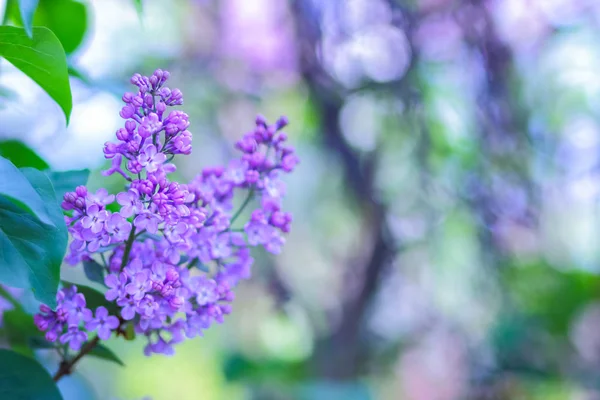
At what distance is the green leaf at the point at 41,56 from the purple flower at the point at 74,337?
121 mm

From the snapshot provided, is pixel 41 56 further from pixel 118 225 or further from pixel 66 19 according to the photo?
pixel 66 19

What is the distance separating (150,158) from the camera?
1.11 feet

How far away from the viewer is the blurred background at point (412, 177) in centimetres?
131

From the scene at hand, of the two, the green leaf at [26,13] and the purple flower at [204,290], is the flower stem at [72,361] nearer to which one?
the purple flower at [204,290]

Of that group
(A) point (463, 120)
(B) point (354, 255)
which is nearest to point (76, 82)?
(B) point (354, 255)

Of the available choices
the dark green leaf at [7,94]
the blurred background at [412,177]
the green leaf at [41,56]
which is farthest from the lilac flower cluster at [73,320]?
the blurred background at [412,177]

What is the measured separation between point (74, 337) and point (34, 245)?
7cm

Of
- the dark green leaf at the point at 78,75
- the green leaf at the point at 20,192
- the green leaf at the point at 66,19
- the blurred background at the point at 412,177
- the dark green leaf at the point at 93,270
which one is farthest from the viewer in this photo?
the blurred background at the point at 412,177

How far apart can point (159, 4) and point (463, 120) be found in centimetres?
87

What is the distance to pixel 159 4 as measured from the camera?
1764 millimetres

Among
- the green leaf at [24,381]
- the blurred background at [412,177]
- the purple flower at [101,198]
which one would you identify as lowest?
the green leaf at [24,381]

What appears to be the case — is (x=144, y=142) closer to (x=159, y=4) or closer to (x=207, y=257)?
(x=207, y=257)

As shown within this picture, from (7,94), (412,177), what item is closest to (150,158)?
(7,94)

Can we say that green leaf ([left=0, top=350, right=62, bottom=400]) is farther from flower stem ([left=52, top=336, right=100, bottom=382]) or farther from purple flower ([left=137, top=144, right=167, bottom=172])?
purple flower ([left=137, top=144, right=167, bottom=172])
